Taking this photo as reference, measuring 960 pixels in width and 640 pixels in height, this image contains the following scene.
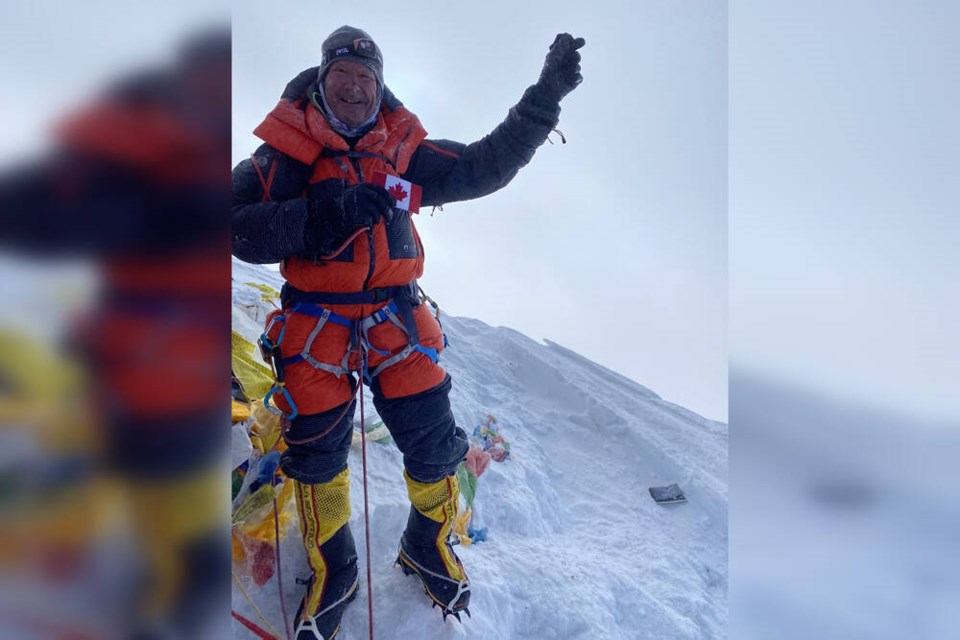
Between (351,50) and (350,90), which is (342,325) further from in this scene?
(351,50)

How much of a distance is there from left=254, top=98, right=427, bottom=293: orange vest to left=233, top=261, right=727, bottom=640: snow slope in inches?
42.0

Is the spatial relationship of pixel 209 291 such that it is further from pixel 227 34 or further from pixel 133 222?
pixel 227 34

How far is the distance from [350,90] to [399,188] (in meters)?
0.34

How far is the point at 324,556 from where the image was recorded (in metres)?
1.94

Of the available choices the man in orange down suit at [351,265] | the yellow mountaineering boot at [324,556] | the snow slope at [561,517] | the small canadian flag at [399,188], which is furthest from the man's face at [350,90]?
the snow slope at [561,517]

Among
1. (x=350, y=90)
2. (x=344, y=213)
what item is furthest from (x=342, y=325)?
(x=350, y=90)

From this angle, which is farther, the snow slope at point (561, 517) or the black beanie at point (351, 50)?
the snow slope at point (561, 517)

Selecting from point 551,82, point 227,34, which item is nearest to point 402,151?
point 551,82

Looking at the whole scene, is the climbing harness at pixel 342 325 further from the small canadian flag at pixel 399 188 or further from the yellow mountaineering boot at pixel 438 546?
the yellow mountaineering boot at pixel 438 546

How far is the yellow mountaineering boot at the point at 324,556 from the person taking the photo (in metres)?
1.88

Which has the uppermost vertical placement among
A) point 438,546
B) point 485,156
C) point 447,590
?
point 485,156

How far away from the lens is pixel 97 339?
0.46 m

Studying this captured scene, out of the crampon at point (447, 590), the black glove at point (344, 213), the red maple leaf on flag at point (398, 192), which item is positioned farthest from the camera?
the crampon at point (447, 590)

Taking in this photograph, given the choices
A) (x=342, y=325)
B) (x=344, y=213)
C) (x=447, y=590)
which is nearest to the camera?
(x=344, y=213)
